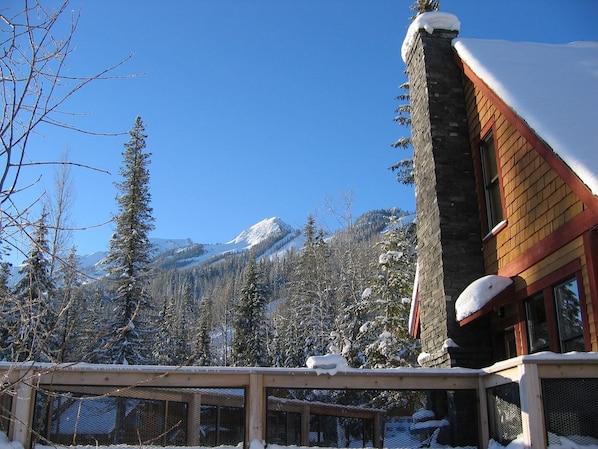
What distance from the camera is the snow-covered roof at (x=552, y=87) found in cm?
605

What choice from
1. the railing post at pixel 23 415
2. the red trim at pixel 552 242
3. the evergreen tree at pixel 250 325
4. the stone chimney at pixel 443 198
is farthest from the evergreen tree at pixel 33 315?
the evergreen tree at pixel 250 325

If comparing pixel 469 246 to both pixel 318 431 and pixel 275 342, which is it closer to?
pixel 318 431

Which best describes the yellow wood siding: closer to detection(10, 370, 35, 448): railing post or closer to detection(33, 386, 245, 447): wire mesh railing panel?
detection(33, 386, 245, 447): wire mesh railing panel

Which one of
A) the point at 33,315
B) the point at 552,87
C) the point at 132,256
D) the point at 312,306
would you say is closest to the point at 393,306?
the point at 312,306

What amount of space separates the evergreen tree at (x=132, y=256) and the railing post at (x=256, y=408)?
56.9 feet

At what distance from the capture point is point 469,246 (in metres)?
8.90

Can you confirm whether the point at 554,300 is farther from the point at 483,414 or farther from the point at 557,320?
the point at 483,414

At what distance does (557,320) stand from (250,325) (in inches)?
1175

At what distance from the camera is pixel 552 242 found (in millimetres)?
6793

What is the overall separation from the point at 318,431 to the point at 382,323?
15.2 m

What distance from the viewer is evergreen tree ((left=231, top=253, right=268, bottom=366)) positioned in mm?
34625

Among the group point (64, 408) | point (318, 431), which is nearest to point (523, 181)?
point (318, 431)

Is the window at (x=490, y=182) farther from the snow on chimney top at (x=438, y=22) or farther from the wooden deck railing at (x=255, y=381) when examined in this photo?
the wooden deck railing at (x=255, y=381)

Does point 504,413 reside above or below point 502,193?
below
